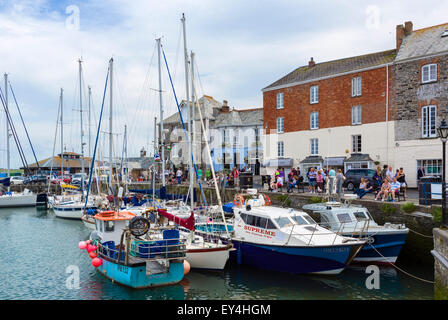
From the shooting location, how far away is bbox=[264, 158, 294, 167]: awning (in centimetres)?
3708

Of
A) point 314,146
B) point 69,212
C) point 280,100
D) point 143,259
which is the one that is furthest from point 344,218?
point 69,212

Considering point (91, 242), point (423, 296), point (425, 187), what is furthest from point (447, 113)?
point (91, 242)

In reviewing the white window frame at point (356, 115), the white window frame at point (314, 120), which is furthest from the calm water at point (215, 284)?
the white window frame at point (314, 120)

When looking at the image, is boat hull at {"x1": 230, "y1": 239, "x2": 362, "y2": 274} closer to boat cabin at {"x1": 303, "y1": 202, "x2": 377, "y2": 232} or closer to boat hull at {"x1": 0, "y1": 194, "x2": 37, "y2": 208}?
boat cabin at {"x1": 303, "y1": 202, "x2": 377, "y2": 232}

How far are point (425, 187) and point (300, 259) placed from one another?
23.6 feet

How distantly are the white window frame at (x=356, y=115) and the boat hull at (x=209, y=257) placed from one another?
21.0m

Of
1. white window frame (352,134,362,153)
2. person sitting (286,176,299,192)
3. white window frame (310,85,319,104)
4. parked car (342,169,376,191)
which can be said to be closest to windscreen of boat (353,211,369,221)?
person sitting (286,176,299,192)

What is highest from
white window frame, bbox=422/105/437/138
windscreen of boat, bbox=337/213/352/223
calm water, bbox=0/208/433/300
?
white window frame, bbox=422/105/437/138

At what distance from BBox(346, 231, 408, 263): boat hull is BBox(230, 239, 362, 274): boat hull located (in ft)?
6.05

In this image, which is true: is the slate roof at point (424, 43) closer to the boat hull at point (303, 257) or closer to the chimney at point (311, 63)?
the chimney at point (311, 63)

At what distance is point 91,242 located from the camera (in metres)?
17.5

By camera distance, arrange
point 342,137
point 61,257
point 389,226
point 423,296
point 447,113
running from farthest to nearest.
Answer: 1. point 342,137
2. point 447,113
3. point 61,257
4. point 389,226
5. point 423,296

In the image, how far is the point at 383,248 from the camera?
54.5 ft
